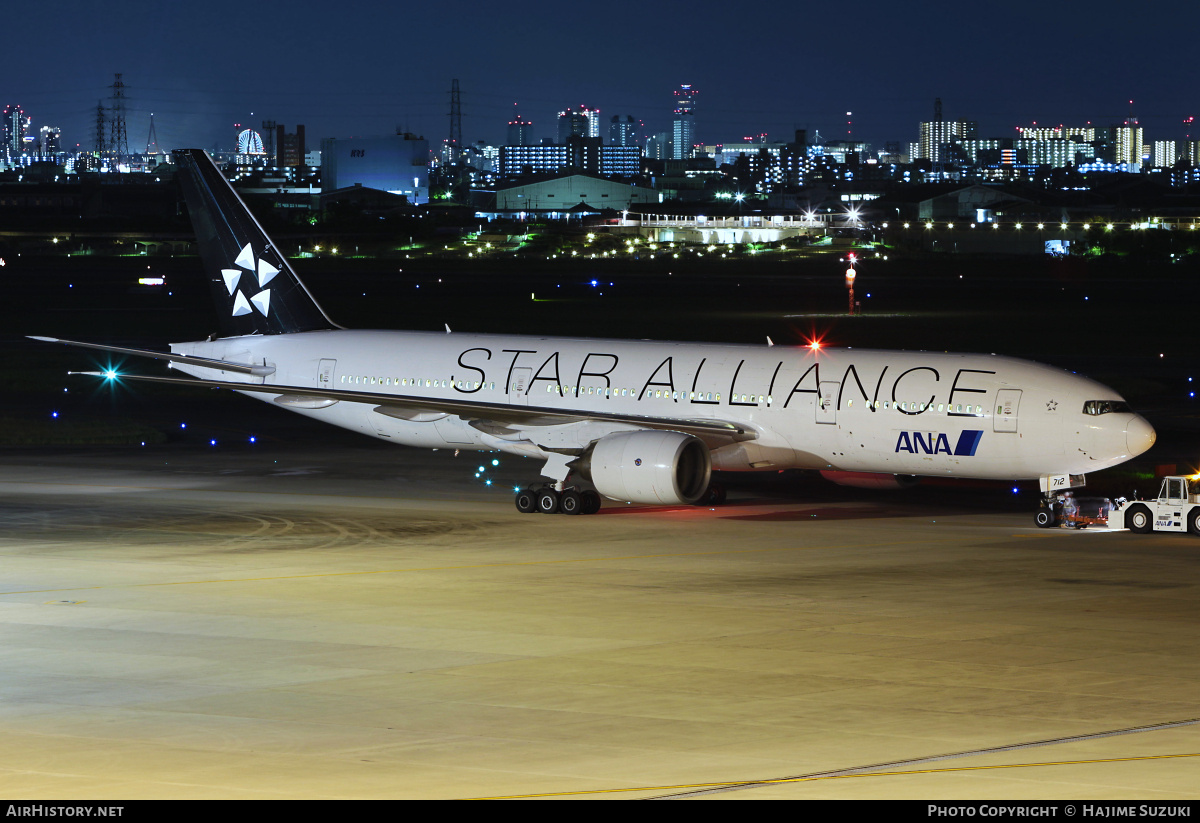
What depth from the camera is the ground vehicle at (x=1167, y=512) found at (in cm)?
3288

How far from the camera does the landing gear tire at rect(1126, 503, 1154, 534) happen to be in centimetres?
3316

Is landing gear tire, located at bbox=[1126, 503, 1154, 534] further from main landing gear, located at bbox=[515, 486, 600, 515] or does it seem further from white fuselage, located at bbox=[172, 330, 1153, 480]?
main landing gear, located at bbox=[515, 486, 600, 515]

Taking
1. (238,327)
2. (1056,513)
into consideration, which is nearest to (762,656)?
(1056,513)

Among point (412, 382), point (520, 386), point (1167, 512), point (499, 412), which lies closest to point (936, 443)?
point (1167, 512)

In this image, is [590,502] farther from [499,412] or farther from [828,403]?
[828,403]

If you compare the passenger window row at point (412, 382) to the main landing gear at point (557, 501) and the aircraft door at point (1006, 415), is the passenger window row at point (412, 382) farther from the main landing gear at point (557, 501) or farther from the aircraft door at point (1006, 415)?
the aircraft door at point (1006, 415)

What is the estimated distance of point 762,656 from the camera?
21.0m

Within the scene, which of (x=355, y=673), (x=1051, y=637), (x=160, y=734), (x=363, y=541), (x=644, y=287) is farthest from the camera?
(x=644, y=287)

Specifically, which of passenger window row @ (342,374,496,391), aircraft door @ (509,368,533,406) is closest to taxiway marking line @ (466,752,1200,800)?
aircraft door @ (509,368,533,406)

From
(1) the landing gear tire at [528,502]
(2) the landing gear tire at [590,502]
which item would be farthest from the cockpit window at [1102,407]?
(1) the landing gear tire at [528,502]

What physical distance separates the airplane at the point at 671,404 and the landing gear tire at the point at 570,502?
0.02 m

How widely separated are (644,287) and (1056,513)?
92.0 metres

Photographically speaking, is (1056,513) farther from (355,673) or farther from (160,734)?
(160,734)

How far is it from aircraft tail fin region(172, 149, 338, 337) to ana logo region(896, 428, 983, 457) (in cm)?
1742
